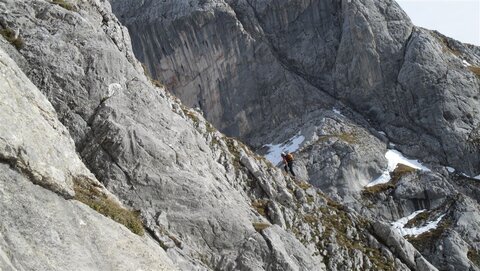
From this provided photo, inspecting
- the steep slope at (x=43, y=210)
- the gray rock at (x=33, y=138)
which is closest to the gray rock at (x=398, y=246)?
the steep slope at (x=43, y=210)

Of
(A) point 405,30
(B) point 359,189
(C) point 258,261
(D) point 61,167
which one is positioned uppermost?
(A) point 405,30

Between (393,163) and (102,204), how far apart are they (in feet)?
188

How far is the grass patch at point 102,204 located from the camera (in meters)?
18.3

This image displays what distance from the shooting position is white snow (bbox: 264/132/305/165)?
72694 mm

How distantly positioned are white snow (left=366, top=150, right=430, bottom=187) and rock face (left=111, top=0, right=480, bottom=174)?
324 centimetres

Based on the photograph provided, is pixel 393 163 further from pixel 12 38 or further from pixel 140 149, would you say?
pixel 12 38

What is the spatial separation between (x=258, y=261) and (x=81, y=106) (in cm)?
1115

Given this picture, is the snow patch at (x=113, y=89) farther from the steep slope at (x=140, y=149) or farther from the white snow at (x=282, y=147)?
the white snow at (x=282, y=147)

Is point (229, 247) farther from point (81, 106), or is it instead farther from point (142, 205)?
point (81, 106)

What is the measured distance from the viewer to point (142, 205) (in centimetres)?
2538

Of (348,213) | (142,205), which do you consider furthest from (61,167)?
(348,213)

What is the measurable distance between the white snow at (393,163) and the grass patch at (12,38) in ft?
160

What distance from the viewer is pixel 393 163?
71188 mm

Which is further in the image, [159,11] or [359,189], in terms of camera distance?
[159,11]
